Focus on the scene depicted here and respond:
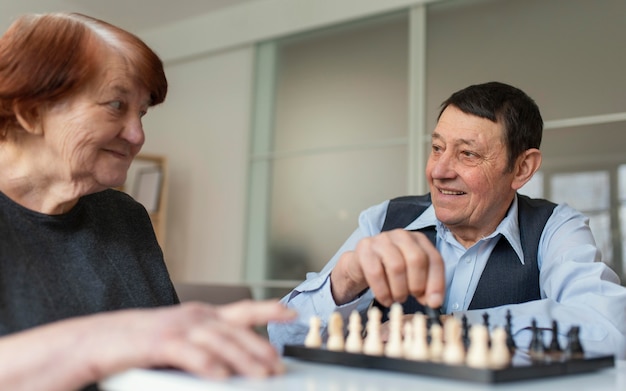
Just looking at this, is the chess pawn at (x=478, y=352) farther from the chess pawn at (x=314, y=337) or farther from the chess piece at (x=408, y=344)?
the chess pawn at (x=314, y=337)

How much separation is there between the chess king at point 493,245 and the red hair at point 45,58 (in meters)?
0.60

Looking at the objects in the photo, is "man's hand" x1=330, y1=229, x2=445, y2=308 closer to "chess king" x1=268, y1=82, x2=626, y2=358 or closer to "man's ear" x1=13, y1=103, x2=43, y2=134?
"chess king" x1=268, y1=82, x2=626, y2=358

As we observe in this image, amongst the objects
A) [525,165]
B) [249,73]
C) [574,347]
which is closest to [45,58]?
[574,347]

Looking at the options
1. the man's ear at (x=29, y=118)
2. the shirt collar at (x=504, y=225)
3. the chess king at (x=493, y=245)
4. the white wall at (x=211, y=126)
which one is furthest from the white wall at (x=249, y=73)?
the man's ear at (x=29, y=118)

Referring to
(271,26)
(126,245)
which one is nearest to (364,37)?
(271,26)

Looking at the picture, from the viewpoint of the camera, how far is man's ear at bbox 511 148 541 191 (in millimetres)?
2078

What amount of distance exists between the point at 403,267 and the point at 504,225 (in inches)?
39.7

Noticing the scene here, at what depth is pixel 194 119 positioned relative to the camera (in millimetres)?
5875

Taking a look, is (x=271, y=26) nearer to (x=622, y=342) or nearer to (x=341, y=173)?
(x=341, y=173)

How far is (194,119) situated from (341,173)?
177cm

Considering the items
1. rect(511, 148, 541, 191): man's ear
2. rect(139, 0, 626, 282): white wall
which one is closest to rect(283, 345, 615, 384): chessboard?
rect(511, 148, 541, 191): man's ear

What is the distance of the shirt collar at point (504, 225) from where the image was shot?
72.0 inches

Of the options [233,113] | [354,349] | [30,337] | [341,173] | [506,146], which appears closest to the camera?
[30,337]

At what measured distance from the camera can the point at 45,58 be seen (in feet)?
3.70
